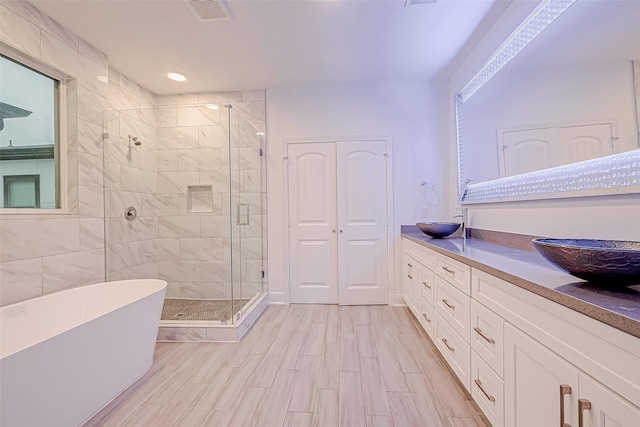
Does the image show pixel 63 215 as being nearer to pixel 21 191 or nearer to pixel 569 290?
pixel 21 191

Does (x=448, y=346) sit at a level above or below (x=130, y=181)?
below

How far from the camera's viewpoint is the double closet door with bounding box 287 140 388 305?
3146mm

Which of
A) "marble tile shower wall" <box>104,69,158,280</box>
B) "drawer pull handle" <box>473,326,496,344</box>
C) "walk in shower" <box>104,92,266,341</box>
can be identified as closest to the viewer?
"drawer pull handle" <box>473,326,496,344</box>

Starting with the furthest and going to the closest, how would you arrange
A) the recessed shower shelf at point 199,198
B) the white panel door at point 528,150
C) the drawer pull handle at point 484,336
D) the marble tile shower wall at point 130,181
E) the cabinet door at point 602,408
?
the recessed shower shelf at point 199,198, the marble tile shower wall at point 130,181, the white panel door at point 528,150, the drawer pull handle at point 484,336, the cabinet door at point 602,408

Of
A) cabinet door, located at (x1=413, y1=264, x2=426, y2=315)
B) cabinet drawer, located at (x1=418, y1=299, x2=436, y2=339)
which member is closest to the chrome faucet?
cabinet door, located at (x1=413, y1=264, x2=426, y2=315)

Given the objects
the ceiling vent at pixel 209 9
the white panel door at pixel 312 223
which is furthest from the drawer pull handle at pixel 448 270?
the ceiling vent at pixel 209 9

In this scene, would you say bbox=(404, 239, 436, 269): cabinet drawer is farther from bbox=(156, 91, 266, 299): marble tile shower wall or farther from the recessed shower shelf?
the recessed shower shelf

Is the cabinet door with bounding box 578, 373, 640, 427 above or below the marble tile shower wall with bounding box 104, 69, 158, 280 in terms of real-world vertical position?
below

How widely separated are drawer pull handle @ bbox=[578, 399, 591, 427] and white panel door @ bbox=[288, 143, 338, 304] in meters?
2.51

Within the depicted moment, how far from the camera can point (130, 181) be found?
9.39 ft

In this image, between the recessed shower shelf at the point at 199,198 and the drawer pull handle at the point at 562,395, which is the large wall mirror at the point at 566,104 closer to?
the drawer pull handle at the point at 562,395

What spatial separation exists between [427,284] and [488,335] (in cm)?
93

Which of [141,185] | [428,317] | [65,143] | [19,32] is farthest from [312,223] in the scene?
[19,32]

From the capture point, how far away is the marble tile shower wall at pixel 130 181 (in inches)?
101
